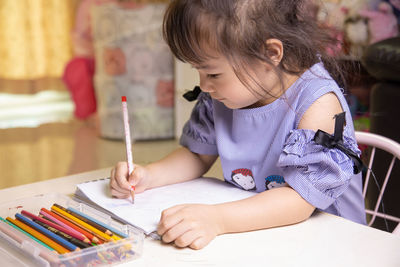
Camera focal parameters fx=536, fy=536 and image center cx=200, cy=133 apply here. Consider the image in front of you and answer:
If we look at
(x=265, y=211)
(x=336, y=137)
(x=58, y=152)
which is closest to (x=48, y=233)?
(x=265, y=211)

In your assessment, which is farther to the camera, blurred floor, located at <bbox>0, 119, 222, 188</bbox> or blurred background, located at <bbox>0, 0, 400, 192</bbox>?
blurred floor, located at <bbox>0, 119, 222, 188</bbox>

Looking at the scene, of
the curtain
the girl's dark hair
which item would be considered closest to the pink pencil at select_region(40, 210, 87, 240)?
the girl's dark hair

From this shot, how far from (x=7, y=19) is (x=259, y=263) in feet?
11.0

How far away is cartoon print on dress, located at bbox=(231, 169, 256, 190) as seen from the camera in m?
0.85

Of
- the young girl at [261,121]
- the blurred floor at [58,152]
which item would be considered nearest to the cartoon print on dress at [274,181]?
the young girl at [261,121]

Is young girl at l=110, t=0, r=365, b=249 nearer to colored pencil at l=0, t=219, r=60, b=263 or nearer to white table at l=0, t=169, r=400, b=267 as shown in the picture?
white table at l=0, t=169, r=400, b=267

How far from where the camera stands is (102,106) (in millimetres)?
2686

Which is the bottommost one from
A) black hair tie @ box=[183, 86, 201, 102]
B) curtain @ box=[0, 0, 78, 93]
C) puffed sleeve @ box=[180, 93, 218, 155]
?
curtain @ box=[0, 0, 78, 93]

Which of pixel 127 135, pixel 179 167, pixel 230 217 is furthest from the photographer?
pixel 179 167

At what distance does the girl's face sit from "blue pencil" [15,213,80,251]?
11.8 inches

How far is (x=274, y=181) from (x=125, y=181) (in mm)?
225

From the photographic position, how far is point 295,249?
0.62 metres

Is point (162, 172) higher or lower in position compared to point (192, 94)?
lower

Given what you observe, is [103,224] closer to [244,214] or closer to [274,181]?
[244,214]
